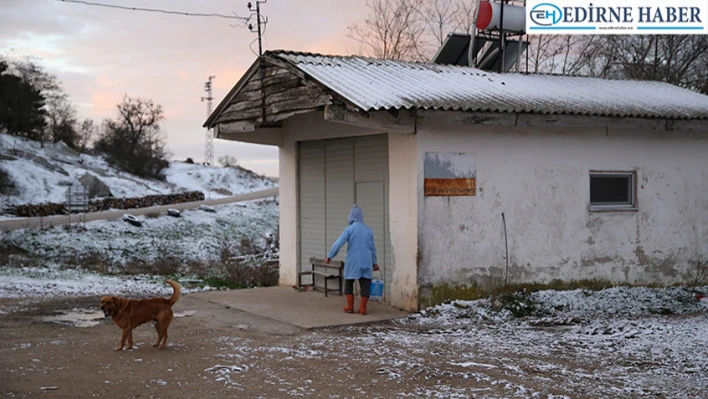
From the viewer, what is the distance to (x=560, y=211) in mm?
13242

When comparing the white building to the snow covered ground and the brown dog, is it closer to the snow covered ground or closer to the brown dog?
the snow covered ground

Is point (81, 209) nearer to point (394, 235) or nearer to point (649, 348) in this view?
point (394, 235)

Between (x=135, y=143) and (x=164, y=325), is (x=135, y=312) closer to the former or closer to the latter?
(x=164, y=325)

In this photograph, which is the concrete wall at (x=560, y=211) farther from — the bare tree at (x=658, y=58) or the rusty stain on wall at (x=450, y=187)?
the bare tree at (x=658, y=58)

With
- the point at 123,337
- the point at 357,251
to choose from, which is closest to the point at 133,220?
the point at 357,251

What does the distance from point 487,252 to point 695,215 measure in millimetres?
4839

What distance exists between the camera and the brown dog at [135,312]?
28.7ft

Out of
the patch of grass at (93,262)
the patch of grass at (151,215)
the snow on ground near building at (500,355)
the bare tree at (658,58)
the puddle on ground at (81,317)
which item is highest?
the bare tree at (658,58)

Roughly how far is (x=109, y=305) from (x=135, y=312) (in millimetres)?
310

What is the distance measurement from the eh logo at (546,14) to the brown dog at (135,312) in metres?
12.6

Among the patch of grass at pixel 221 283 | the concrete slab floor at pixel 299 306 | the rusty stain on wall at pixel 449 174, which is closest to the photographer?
the concrete slab floor at pixel 299 306

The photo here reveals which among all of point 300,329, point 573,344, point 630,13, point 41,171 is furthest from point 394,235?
point 41,171

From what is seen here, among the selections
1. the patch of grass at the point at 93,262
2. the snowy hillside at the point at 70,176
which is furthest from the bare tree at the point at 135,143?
the patch of grass at the point at 93,262

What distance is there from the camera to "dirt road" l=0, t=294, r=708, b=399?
7.19 m
